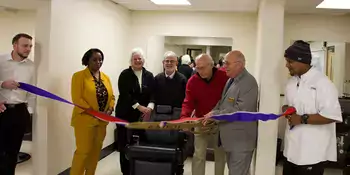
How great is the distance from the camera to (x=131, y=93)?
4375 millimetres

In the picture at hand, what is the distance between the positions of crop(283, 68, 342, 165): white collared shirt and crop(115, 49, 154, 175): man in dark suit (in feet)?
6.73

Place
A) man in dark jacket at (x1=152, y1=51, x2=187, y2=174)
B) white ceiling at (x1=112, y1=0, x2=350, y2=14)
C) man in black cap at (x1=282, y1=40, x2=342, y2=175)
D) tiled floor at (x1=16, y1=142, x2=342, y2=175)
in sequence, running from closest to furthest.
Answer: man in black cap at (x1=282, y1=40, x2=342, y2=175) < man in dark jacket at (x1=152, y1=51, x2=187, y2=174) < tiled floor at (x1=16, y1=142, x2=342, y2=175) < white ceiling at (x1=112, y1=0, x2=350, y2=14)

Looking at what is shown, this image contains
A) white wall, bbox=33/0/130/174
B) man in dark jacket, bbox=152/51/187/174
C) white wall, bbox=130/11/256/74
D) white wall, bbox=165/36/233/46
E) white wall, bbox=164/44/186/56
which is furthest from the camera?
white wall, bbox=164/44/186/56

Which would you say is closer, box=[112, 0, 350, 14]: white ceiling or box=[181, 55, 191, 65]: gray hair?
box=[112, 0, 350, 14]: white ceiling

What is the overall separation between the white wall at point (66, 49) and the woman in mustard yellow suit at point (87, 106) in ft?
1.24

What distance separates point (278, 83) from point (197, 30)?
10.1 feet

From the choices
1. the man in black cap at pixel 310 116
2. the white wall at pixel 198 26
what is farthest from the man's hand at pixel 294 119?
the white wall at pixel 198 26

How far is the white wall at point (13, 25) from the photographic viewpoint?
5.84m

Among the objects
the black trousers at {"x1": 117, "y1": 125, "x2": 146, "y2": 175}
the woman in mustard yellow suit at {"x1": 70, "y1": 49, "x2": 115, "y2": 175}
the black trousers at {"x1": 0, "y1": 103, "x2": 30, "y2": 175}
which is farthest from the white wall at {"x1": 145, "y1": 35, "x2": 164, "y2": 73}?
the black trousers at {"x1": 0, "y1": 103, "x2": 30, "y2": 175}

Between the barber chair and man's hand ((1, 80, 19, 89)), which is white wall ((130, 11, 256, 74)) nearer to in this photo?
the barber chair

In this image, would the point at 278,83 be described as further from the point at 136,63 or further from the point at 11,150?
the point at 11,150

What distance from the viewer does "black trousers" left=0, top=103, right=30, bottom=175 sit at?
3434 millimetres

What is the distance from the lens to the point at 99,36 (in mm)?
5223

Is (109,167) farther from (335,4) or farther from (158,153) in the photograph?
(335,4)
